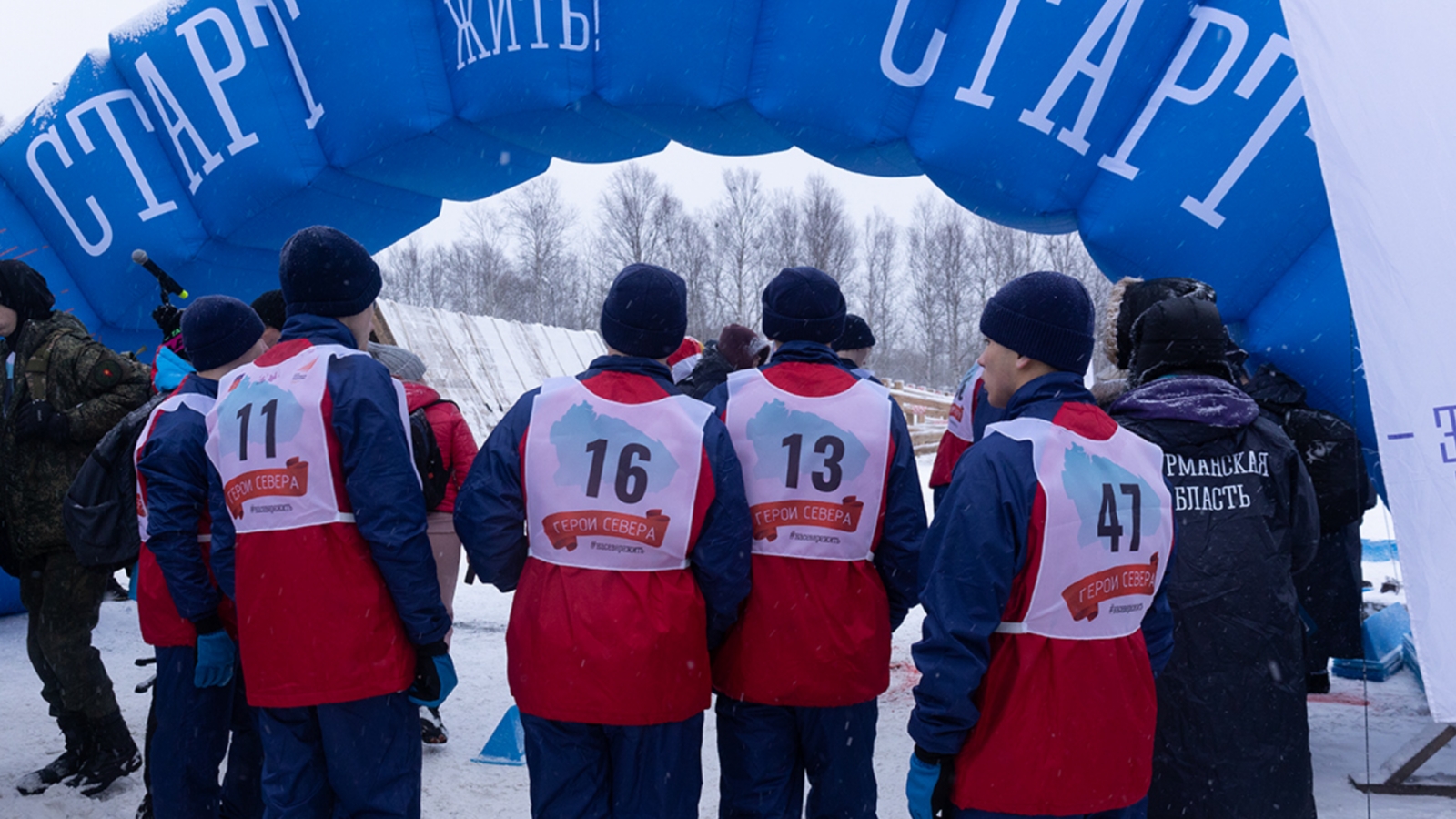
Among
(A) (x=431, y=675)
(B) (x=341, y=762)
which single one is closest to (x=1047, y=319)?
(A) (x=431, y=675)

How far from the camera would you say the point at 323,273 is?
9.03ft

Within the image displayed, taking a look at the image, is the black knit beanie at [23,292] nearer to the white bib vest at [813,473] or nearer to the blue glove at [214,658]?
the blue glove at [214,658]

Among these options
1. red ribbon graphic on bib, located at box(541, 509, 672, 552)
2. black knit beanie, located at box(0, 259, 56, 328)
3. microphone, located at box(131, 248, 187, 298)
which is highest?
microphone, located at box(131, 248, 187, 298)

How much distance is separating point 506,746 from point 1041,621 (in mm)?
2919

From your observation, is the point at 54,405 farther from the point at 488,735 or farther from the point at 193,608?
the point at 488,735

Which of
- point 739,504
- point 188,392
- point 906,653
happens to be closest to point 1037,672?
point 739,504

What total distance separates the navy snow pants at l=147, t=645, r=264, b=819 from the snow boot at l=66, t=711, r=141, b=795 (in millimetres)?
999

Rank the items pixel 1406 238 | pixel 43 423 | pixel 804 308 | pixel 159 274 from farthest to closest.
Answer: pixel 159 274 → pixel 43 423 → pixel 804 308 → pixel 1406 238

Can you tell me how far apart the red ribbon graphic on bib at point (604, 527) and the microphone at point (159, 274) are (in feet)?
10.8

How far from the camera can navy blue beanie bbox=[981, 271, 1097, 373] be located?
7.16ft

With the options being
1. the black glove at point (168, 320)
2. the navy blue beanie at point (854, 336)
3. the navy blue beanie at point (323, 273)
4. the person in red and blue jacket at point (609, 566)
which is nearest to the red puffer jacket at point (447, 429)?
the navy blue beanie at point (323, 273)

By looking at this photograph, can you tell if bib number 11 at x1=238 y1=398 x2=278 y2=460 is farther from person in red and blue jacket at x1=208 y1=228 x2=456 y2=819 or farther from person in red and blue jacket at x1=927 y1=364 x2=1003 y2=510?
person in red and blue jacket at x1=927 y1=364 x2=1003 y2=510

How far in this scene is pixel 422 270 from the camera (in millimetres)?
57156

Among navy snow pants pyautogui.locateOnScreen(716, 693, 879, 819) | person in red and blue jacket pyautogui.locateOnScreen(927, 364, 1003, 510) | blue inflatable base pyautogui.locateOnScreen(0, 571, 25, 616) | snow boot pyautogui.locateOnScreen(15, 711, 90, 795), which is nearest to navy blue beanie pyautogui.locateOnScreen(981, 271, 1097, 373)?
navy snow pants pyautogui.locateOnScreen(716, 693, 879, 819)
